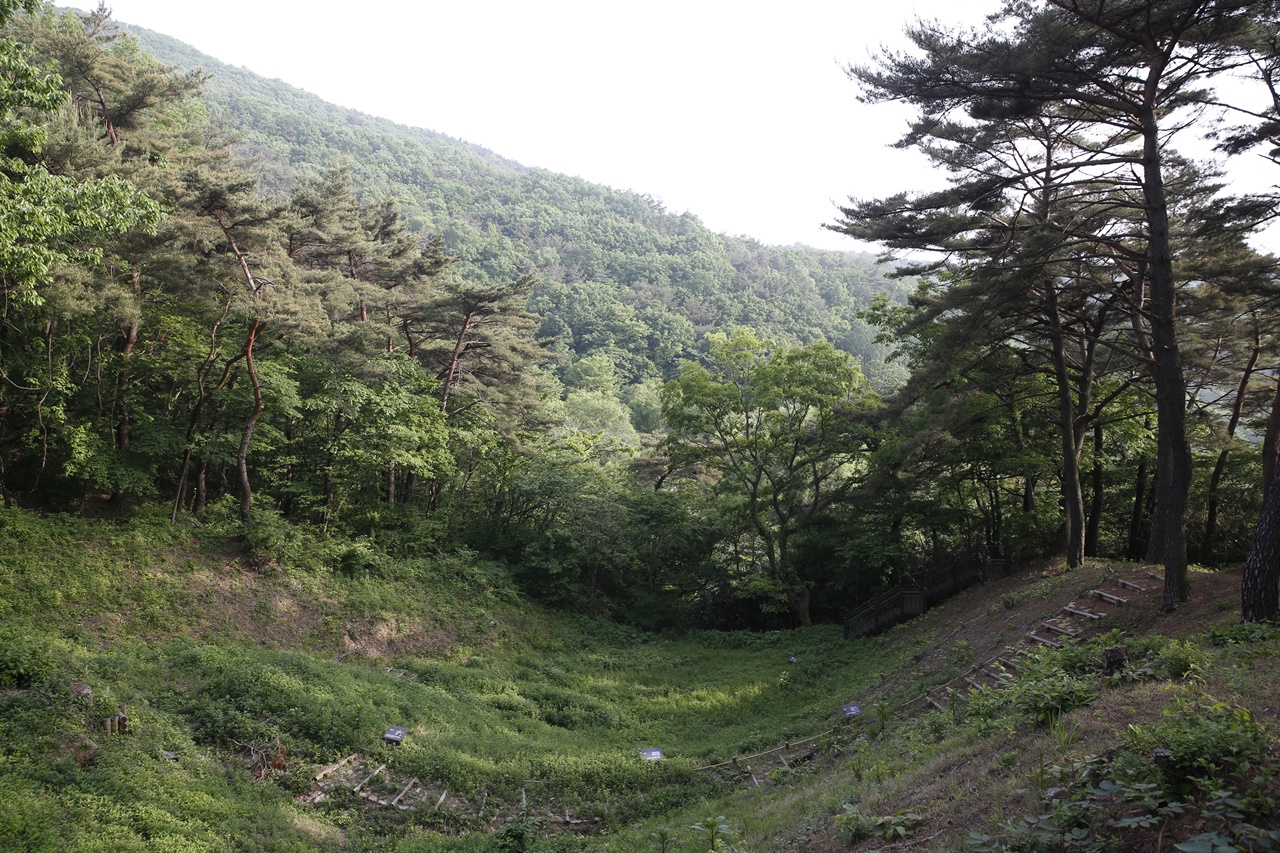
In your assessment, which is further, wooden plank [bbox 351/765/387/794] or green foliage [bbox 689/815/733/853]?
wooden plank [bbox 351/765/387/794]

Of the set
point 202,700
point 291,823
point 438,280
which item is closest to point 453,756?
point 291,823

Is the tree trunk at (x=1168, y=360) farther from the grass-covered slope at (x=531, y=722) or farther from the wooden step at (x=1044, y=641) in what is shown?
the wooden step at (x=1044, y=641)

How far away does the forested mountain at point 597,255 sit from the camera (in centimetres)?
7669

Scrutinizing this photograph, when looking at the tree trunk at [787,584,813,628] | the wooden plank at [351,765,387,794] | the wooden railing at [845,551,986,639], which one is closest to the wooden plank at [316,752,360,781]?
the wooden plank at [351,765,387,794]

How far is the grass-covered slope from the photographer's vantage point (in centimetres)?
546

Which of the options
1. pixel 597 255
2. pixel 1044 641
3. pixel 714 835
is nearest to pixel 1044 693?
pixel 714 835

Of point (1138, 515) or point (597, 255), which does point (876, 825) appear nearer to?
point (1138, 515)

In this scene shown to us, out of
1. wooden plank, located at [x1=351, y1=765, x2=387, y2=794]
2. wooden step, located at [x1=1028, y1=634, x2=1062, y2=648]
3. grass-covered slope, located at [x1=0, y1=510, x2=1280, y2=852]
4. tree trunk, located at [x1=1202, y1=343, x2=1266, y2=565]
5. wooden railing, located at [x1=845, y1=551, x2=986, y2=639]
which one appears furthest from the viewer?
wooden railing, located at [x1=845, y1=551, x2=986, y2=639]

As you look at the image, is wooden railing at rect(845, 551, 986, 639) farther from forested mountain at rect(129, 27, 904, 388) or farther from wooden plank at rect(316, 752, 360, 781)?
forested mountain at rect(129, 27, 904, 388)

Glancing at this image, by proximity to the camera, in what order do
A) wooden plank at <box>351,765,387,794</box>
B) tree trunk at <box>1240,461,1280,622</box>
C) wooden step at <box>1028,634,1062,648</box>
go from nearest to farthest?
tree trunk at <box>1240,461,1280,622</box>, wooden plank at <box>351,765,387,794</box>, wooden step at <box>1028,634,1062,648</box>

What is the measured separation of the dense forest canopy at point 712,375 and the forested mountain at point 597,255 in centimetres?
4112

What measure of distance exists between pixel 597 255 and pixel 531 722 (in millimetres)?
87571

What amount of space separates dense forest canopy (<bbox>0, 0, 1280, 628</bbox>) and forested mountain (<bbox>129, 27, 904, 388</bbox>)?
4112 cm

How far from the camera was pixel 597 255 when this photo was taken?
315ft
